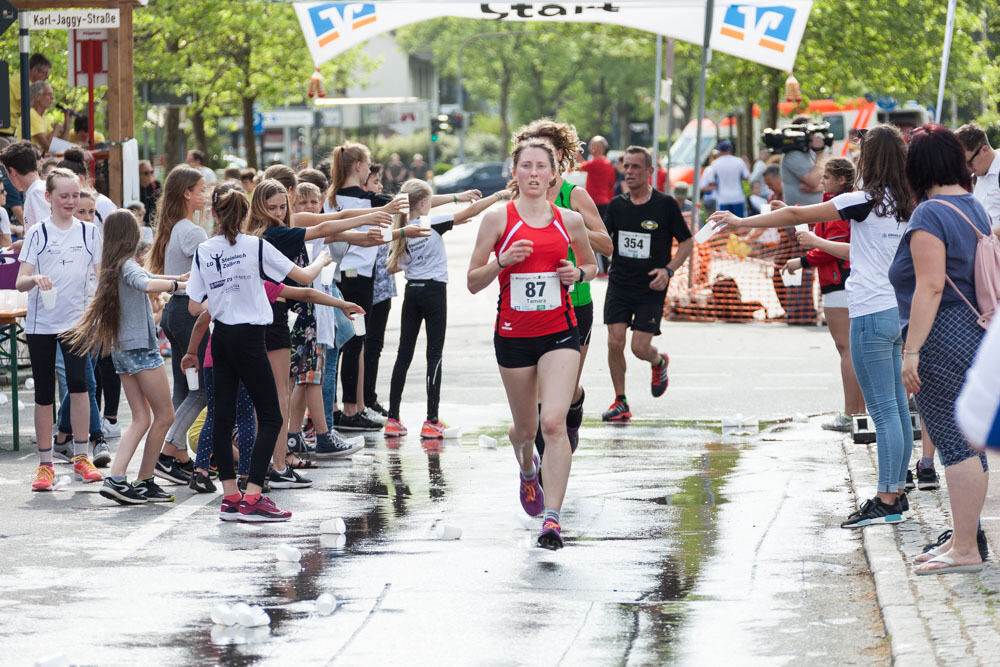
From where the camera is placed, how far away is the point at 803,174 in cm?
1744

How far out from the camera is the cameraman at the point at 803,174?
681 inches

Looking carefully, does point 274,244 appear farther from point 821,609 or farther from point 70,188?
point 821,609

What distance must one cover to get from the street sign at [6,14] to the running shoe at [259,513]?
28.2 feet

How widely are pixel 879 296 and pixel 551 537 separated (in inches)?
77.8

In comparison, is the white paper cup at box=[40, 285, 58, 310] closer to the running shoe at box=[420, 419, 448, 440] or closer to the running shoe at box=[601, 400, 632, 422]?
the running shoe at box=[420, 419, 448, 440]

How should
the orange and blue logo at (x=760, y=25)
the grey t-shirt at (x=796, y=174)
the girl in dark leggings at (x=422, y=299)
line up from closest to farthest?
the girl in dark leggings at (x=422, y=299) < the grey t-shirt at (x=796, y=174) < the orange and blue logo at (x=760, y=25)

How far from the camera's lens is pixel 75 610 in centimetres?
611

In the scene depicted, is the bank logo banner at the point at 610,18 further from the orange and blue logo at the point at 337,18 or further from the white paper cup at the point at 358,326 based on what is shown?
the white paper cup at the point at 358,326

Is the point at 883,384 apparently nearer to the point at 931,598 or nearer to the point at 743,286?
the point at 931,598

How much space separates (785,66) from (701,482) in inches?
395

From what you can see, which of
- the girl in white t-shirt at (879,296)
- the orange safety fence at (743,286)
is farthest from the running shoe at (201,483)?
the orange safety fence at (743,286)

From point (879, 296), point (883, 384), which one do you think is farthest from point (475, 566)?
point (879, 296)

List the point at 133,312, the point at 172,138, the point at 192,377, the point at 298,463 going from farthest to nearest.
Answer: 1. the point at 172,138
2. the point at 298,463
3. the point at 192,377
4. the point at 133,312

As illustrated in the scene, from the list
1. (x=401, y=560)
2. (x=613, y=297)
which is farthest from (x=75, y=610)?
(x=613, y=297)
